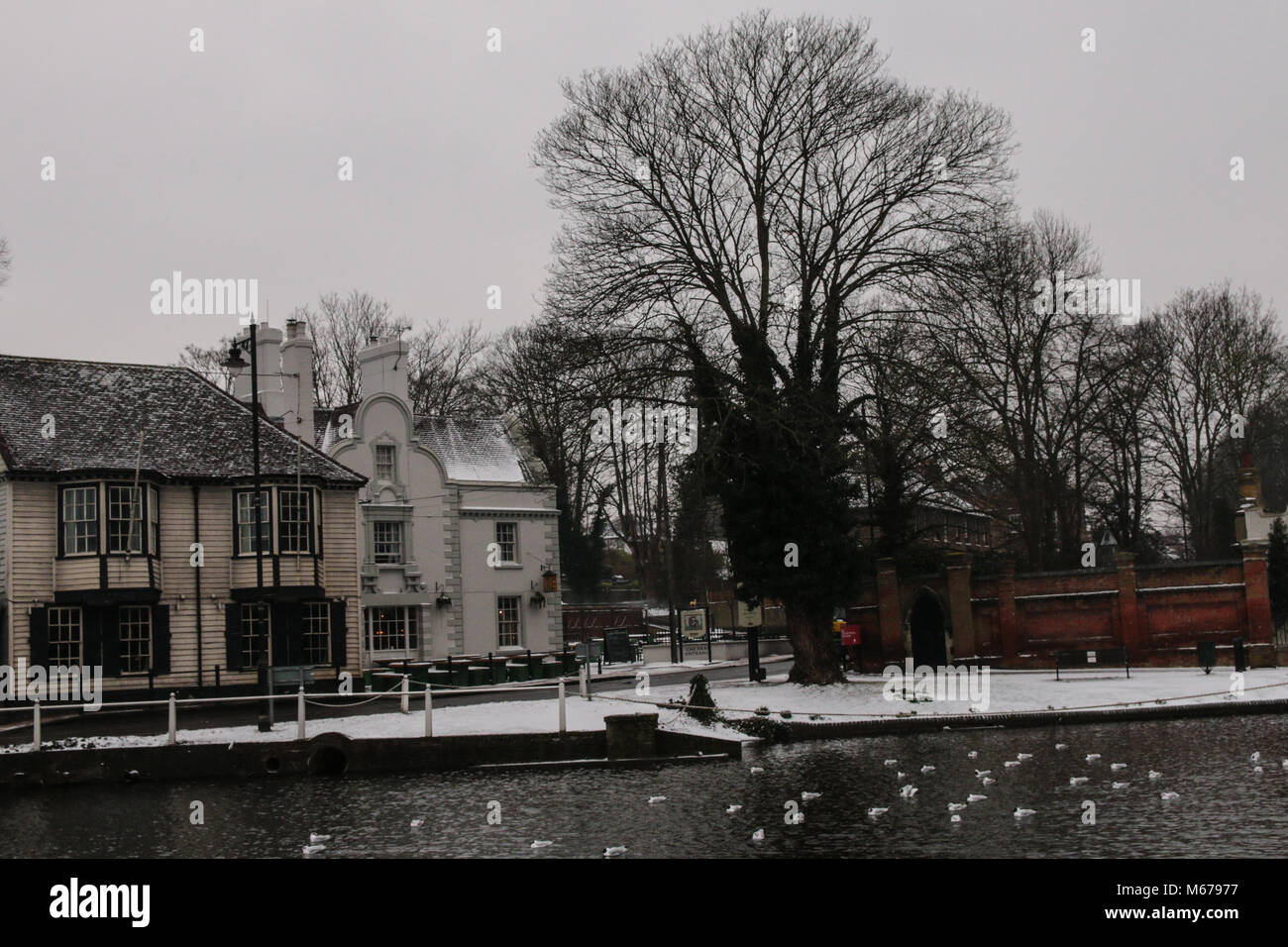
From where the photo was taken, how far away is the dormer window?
165ft

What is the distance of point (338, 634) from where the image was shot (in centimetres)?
3872

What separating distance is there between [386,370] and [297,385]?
3.25 meters

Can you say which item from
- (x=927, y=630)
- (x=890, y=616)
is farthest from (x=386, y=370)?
(x=927, y=630)

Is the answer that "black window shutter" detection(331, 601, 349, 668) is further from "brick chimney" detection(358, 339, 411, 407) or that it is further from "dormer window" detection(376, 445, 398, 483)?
"brick chimney" detection(358, 339, 411, 407)

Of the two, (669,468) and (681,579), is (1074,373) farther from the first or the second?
(681,579)

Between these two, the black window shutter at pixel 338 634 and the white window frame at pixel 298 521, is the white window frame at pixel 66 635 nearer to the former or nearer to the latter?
the white window frame at pixel 298 521

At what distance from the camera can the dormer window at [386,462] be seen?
50.2 meters

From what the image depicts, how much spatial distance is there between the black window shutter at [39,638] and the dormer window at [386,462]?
17167 millimetres

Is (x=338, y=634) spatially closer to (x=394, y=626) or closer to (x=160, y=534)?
(x=160, y=534)

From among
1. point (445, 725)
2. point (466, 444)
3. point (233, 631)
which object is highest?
point (466, 444)

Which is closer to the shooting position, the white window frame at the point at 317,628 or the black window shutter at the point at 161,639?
the black window shutter at the point at 161,639

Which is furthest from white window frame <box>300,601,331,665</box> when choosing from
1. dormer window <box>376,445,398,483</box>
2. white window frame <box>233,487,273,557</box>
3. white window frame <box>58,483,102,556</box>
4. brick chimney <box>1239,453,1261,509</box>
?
brick chimney <box>1239,453,1261,509</box>

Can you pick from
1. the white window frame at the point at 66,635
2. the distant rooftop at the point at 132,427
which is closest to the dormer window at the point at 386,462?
the distant rooftop at the point at 132,427

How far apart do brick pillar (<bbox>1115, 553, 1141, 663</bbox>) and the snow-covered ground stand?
135 centimetres
